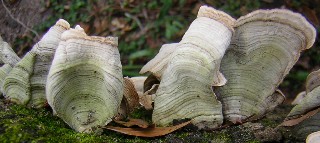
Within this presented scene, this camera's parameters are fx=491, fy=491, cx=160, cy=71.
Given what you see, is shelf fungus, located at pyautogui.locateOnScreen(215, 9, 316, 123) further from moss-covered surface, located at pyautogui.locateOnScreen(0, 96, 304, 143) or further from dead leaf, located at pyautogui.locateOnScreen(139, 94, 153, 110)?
dead leaf, located at pyautogui.locateOnScreen(139, 94, 153, 110)

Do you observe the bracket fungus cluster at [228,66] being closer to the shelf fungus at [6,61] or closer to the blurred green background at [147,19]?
the shelf fungus at [6,61]

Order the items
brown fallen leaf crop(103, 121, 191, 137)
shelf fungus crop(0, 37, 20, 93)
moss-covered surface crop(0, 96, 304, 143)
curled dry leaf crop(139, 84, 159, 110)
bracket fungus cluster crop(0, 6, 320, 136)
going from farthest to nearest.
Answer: curled dry leaf crop(139, 84, 159, 110) < shelf fungus crop(0, 37, 20, 93) < brown fallen leaf crop(103, 121, 191, 137) < bracket fungus cluster crop(0, 6, 320, 136) < moss-covered surface crop(0, 96, 304, 143)

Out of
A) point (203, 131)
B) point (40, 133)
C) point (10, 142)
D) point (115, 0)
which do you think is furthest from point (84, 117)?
point (115, 0)

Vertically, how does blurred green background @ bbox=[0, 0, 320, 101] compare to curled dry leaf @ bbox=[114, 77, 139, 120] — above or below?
below

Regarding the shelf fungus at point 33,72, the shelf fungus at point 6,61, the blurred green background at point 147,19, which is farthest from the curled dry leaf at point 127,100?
the blurred green background at point 147,19

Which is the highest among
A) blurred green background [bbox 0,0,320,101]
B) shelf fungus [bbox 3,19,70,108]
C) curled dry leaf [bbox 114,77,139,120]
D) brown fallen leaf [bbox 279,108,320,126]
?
shelf fungus [bbox 3,19,70,108]

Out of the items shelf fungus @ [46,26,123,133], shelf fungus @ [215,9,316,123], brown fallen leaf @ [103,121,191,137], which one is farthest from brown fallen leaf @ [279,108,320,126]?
shelf fungus @ [46,26,123,133]

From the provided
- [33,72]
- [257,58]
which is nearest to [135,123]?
[33,72]
